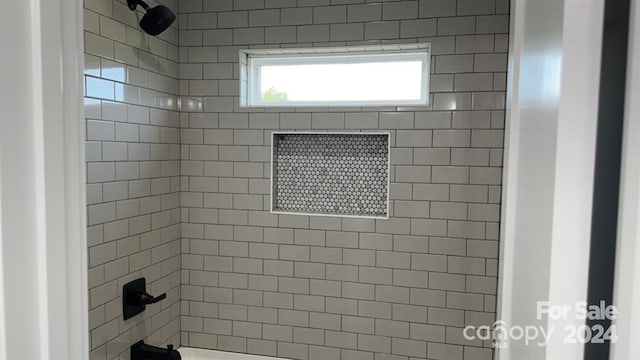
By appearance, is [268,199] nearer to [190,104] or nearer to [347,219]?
[347,219]

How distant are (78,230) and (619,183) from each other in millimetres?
656

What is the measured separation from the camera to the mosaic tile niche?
7.16ft

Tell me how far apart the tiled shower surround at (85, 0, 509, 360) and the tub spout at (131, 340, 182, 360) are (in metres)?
0.05

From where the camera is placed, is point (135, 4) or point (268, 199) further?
point (268, 199)

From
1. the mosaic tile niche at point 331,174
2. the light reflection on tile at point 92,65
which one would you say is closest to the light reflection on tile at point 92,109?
the light reflection on tile at point 92,65

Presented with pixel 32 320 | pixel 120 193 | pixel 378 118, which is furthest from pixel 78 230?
pixel 378 118

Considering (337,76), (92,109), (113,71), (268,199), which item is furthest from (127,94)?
(337,76)

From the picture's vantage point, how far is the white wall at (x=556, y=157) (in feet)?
1.27

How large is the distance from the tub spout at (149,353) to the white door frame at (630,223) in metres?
2.03

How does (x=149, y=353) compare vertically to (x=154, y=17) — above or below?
below

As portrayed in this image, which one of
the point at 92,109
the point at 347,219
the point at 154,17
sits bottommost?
the point at 347,219

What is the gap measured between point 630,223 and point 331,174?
190 centimetres

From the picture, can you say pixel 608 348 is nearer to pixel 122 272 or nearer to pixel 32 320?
pixel 32 320

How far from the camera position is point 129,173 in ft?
6.33
